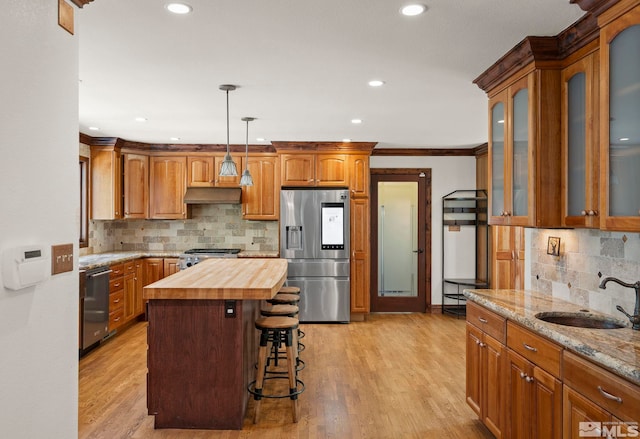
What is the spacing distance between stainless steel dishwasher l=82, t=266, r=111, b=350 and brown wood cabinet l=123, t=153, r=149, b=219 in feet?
4.95

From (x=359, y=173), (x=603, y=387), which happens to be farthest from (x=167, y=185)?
(x=603, y=387)

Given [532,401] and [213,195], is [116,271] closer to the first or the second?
[213,195]

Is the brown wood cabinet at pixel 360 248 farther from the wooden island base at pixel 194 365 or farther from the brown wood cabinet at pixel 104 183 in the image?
the wooden island base at pixel 194 365

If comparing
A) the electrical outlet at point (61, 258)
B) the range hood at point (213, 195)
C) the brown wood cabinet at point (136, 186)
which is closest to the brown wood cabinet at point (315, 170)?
the range hood at point (213, 195)

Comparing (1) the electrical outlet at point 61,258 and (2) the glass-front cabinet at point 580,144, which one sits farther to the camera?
(2) the glass-front cabinet at point 580,144

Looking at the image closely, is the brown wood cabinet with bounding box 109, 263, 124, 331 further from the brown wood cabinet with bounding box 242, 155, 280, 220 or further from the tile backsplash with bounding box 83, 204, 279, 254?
the brown wood cabinet with bounding box 242, 155, 280, 220

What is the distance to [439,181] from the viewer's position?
714 centimetres

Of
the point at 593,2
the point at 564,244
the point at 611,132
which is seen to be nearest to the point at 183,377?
the point at 564,244

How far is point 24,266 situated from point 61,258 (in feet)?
0.83

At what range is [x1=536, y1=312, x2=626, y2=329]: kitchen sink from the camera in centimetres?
257

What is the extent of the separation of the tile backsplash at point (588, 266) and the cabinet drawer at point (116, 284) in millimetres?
4393

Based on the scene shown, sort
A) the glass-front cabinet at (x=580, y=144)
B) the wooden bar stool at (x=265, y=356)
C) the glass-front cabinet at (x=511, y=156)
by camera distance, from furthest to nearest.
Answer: the wooden bar stool at (x=265, y=356) < the glass-front cabinet at (x=511, y=156) < the glass-front cabinet at (x=580, y=144)

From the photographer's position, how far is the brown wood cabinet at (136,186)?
6.63 m

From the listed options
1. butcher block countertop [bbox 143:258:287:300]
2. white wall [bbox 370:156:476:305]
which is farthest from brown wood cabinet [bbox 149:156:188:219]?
butcher block countertop [bbox 143:258:287:300]
